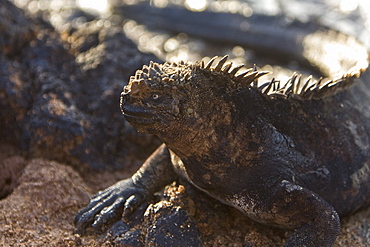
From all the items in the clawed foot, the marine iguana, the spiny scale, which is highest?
the spiny scale

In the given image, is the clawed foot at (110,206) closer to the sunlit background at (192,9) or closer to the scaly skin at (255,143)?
the scaly skin at (255,143)

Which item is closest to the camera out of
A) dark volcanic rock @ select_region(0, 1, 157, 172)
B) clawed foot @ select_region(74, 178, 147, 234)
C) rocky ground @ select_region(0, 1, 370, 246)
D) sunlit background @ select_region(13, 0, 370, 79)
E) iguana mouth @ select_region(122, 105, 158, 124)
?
iguana mouth @ select_region(122, 105, 158, 124)

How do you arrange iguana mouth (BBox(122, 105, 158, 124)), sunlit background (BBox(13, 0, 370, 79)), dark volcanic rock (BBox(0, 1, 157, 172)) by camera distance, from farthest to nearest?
sunlit background (BBox(13, 0, 370, 79)) < dark volcanic rock (BBox(0, 1, 157, 172)) < iguana mouth (BBox(122, 105, 158, 124))

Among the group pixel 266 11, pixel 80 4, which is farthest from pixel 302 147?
pixel 80 4

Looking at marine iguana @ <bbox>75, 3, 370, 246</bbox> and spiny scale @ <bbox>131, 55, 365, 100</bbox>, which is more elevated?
spiny scale @ <bbox>131, 55, 365, 100</bbox>

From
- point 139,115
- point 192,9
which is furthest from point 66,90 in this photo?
point 192,9

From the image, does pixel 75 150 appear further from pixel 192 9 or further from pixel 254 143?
pixel 192 9

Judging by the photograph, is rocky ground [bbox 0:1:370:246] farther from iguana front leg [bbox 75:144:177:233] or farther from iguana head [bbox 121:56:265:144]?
iguana head [bbox 121:56:265:144]

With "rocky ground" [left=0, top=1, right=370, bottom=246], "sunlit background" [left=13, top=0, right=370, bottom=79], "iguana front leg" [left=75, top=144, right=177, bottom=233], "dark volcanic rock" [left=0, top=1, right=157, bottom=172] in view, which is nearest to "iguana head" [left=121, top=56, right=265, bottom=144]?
"rocky ground" [left=0, top=1, right=370, bottom=246]
